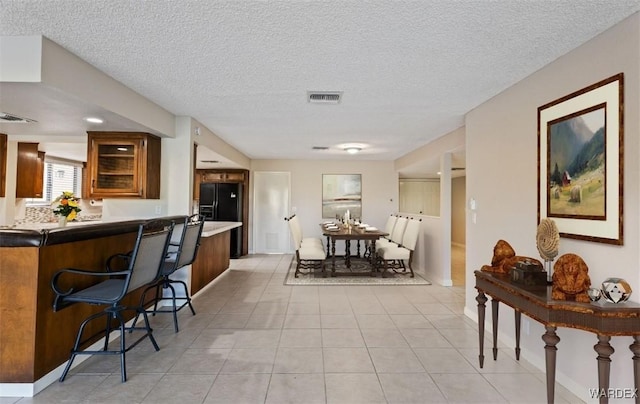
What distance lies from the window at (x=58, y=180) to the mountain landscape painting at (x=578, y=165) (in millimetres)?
6969

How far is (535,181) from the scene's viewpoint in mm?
2621

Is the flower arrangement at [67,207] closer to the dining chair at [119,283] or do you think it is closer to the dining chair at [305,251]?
the dining chair at [119,283]

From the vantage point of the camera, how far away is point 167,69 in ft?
8.68

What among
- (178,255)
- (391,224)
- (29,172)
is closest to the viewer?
(178,255)

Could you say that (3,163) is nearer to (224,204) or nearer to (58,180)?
(58,180)

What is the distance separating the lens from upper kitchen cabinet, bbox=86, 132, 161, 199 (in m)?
3.80

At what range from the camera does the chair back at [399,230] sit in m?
6.21

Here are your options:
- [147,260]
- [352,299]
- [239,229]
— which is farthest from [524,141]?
[239,229]

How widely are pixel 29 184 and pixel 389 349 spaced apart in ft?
18.1

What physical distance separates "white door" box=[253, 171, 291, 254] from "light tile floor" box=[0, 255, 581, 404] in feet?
12.4

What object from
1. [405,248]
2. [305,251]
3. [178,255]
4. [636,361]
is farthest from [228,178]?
[636,361]

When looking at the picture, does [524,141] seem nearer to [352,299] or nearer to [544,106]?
[544,106]

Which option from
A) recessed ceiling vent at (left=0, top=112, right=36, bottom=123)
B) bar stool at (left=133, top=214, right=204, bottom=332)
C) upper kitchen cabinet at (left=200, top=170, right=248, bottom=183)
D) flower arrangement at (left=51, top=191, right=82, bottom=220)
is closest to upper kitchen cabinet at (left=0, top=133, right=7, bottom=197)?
recessed ceiling vent at (left=0, top=112, right=36, bottom=123)

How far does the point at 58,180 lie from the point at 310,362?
249 inches
